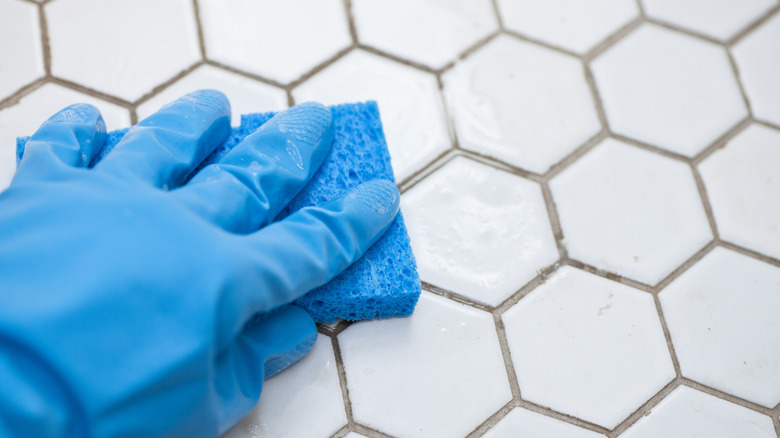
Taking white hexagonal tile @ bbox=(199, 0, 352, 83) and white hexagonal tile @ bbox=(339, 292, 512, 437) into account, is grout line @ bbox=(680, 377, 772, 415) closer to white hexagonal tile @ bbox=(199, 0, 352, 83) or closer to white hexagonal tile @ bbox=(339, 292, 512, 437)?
white hexagonal tile @ bbox=(339, 292, 512, 437)

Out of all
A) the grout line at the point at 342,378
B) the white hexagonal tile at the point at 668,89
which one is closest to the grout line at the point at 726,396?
the white hexagonal tile at the point at 668,89

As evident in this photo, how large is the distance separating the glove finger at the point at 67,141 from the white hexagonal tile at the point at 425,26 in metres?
0.43

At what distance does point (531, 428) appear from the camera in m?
0.88

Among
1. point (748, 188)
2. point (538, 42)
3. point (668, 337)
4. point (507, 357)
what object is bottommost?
point (507, 357)

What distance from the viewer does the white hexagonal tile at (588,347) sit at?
898 mm

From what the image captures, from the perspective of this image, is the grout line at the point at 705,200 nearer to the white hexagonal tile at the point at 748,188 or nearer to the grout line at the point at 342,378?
the white hexagonal tile at the point at 748,188

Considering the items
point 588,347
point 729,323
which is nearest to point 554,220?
point 588,347

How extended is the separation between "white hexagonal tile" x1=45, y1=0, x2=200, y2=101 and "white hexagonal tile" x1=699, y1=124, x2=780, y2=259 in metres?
0.84

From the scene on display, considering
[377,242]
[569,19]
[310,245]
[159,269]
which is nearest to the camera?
[159,269]

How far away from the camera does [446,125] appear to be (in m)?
1.00

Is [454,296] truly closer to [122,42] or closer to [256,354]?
[256,354]

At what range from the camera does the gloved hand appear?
0.63 metres

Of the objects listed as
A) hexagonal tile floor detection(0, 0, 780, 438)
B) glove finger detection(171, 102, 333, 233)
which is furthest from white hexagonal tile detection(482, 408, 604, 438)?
glove finger detection(171, 102, 333, 233)

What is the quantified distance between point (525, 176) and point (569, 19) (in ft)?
0.99
